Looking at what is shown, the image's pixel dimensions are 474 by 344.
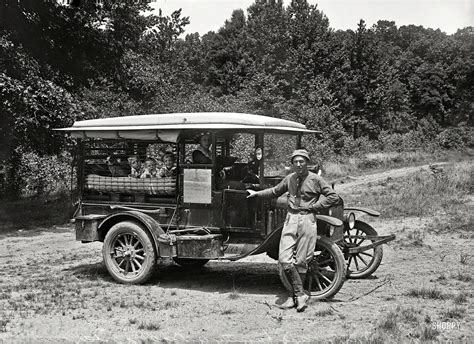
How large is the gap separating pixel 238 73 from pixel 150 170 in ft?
145

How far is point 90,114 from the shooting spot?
1550 centimetres

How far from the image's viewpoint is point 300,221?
22.0 feet

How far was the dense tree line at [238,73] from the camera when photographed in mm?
15211

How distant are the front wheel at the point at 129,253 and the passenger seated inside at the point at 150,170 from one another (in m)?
0.73

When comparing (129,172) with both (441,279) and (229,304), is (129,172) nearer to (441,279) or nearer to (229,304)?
(229,304)

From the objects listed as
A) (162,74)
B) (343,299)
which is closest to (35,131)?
(162,74)

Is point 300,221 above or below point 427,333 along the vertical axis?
above

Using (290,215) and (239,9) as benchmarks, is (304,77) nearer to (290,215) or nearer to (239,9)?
(239,9)

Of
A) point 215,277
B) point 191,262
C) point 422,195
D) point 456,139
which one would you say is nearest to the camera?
point 215,277

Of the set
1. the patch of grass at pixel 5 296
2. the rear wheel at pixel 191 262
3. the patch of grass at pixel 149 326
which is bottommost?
the patch of grass at pixel 5 296

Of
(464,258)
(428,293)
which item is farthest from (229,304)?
(464,258)

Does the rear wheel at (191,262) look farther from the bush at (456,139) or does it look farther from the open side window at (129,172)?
the bush at (456,139)

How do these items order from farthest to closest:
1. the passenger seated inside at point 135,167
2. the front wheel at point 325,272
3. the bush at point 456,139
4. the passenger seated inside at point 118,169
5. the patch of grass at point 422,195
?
the bush at point 456,139 → the patch of grass at point 422,195 → the passenger seated inside at point 118,169 → the passenger seated inside at point 135,167 → the front wheel at point 325,272

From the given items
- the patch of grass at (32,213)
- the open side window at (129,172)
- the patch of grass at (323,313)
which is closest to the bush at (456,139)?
the patch of grass at (32,213)
